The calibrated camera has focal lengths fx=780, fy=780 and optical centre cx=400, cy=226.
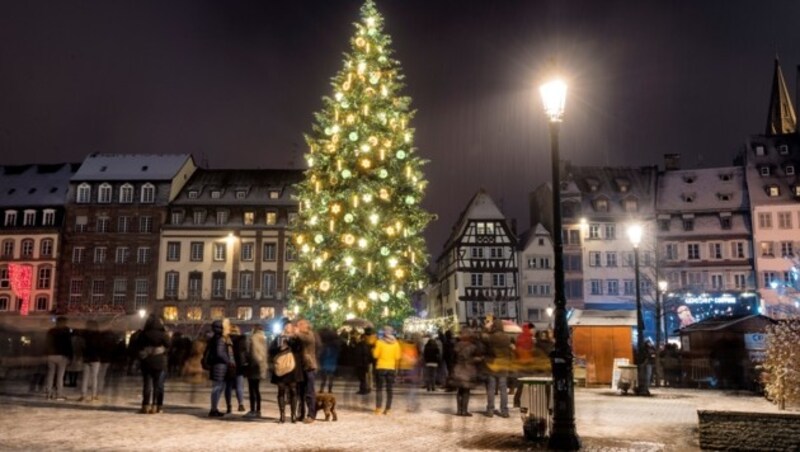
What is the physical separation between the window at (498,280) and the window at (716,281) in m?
17.9

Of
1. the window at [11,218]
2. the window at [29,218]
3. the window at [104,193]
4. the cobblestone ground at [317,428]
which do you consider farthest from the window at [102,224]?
the cobblestone ground at [317,428]

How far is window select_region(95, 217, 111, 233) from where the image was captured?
226 ft

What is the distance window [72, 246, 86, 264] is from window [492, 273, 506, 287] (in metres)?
36.7

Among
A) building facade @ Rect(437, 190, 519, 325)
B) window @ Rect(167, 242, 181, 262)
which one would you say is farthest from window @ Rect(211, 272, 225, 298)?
building facade @ Rect(437, 190, 519, 325)

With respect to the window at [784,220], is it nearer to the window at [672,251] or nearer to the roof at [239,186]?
the window at [672,251]

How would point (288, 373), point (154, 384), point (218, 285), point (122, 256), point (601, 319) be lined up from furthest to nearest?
point (122, 256) < point (218, 285) < point (601, 319) < point (154, 384) < point (288, 373)

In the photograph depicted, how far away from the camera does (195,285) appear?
221ft

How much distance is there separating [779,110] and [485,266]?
1666 inches

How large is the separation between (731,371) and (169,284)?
50.7 m

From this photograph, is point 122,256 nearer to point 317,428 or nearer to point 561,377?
point 317,428

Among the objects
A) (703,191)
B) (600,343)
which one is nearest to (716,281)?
(703,191)

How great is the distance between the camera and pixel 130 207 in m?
69.1

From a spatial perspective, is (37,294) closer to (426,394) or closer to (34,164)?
(34,164)

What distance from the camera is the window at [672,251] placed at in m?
68.1
